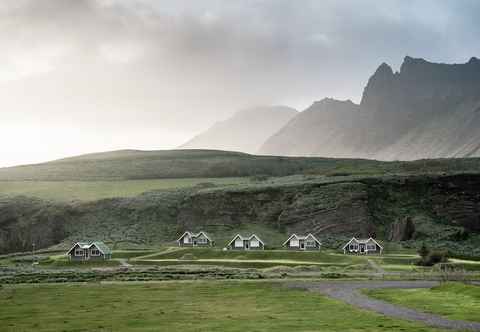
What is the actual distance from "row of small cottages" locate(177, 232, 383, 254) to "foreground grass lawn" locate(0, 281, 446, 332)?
44658 millimetres

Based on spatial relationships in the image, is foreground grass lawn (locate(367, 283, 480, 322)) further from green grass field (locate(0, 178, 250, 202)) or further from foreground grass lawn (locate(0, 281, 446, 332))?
green grass field (locate(0, 178, 250, 202))

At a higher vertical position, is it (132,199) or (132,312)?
(132,199)

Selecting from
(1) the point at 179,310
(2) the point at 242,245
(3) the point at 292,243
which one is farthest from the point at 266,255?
(1) the point at 179,310

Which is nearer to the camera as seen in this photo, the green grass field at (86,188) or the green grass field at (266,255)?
the green grass field at (266,255)

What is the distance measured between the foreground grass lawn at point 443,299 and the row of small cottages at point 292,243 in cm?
4740

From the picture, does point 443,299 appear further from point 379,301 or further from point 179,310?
point 179,310

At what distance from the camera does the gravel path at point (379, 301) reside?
40906 mm

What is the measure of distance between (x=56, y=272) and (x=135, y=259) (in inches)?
767

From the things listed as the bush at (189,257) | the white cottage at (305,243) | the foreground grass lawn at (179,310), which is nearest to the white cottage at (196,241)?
the white cottage at (305,243)

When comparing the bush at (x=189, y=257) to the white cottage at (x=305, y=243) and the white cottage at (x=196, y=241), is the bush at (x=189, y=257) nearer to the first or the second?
the white cottage at (x=196, y=241)

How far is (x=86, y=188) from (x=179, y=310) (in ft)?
458

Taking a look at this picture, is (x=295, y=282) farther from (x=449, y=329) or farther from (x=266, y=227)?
(x=266, y=227)

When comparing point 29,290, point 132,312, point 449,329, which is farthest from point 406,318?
point 29,290

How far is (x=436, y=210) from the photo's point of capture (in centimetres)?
14300
